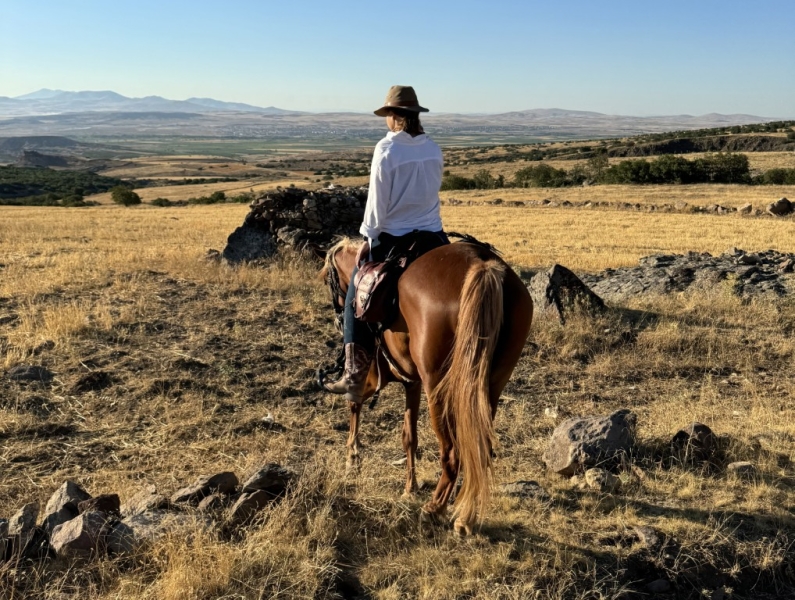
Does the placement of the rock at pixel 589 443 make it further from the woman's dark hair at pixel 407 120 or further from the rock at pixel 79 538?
the rock at pixel 79 538

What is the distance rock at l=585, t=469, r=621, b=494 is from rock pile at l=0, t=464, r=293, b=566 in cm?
226

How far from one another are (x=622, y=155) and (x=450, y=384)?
88.4m

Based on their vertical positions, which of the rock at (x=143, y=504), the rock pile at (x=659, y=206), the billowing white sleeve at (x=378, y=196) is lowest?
the rock at (x=143, y=504)

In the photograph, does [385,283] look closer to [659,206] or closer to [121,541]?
[121,541]

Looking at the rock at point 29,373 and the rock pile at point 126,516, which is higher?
the rock pile at point 126,516

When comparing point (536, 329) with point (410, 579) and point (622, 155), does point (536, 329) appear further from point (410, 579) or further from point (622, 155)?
point (622, 155)

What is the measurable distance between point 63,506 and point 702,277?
37.8 ft

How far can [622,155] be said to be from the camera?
84750mm

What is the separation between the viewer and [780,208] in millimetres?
31797

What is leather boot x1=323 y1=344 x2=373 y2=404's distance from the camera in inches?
199

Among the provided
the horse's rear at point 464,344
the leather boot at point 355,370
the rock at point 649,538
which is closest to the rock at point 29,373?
the leather boot at point 355,370

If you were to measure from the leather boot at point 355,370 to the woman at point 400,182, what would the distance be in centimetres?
17

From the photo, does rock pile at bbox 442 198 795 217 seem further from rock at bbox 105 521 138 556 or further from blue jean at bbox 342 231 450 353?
rock at bbox 105 521 138 556

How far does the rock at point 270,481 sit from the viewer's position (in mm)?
4156
